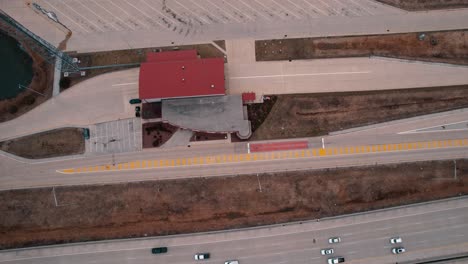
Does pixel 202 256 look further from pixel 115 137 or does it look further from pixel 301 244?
pixel 115 137

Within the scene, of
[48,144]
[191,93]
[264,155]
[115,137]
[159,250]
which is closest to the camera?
[159,250]

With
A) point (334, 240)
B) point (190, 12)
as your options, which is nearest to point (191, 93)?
point (190, 12)

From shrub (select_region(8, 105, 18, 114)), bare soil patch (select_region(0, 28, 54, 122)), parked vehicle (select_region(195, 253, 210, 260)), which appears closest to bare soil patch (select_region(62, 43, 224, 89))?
bare soil patch (select_region(0, 28, 54, 122))

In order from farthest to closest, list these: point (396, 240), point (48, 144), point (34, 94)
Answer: point (34, 94) → point (48, 144) → point (396, 240)

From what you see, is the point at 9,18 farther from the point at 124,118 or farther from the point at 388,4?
the point at 388,4

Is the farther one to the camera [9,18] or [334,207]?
[9,18]

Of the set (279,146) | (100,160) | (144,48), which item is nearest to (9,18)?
(144,48)

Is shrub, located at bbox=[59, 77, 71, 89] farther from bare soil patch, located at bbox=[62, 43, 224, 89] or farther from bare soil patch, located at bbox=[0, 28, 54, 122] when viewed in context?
bare soil patch, located at bbox=[0, 28, 54, 122]
